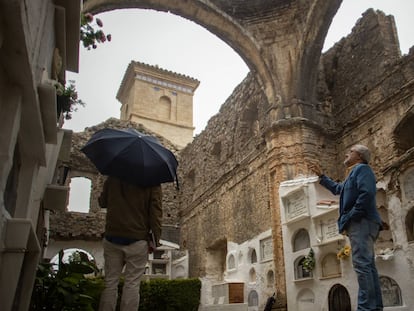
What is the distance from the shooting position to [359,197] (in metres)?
3.53

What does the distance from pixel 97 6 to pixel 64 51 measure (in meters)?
5.29

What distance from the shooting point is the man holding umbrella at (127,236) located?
3121mm

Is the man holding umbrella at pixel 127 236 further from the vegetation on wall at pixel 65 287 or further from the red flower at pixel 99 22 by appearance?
the red flower at pixel 99 22

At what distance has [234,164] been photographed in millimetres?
13367

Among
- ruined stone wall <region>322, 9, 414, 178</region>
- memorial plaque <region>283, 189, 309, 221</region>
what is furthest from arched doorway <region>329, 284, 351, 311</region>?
ruined stone wall <region>322, 9, 414, 178</region>

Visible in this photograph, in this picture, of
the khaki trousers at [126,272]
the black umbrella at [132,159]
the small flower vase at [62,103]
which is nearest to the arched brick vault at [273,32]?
the small flower vase at [62,103]

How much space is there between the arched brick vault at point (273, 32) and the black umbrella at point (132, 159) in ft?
23.4

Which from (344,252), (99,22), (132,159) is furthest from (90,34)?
(344,252)

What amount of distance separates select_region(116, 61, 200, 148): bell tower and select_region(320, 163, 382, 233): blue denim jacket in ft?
78.3

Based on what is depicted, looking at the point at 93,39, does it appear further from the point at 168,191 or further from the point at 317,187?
the point at 168,191

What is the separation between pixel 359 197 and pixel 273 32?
818cm

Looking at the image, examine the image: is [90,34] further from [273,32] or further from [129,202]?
[273,32]

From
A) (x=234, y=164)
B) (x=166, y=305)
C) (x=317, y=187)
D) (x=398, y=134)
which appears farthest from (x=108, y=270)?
(x=234, y=164)

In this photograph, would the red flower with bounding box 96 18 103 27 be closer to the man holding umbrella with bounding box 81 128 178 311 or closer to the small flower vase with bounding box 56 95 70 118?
the small flower vase with bounding box 56 95 70 118
